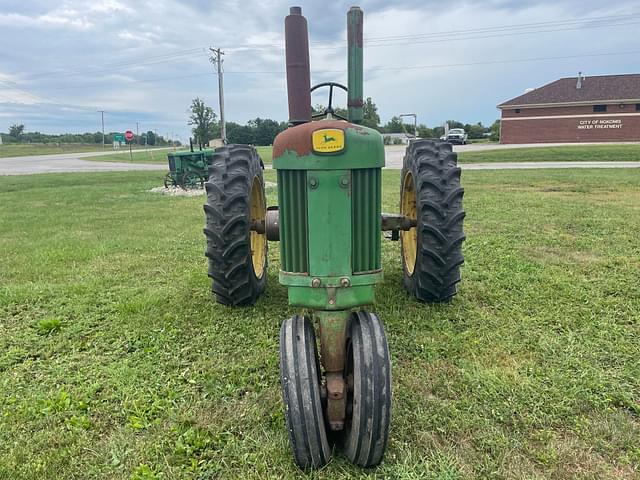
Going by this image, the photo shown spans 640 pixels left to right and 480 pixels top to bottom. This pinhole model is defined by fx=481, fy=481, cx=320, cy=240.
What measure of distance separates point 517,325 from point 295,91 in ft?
8.18

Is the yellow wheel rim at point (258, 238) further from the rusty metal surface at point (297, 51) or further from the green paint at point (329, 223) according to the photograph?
the green paint at point (329, 223)

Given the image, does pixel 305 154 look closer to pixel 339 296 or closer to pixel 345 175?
pixel 345 175

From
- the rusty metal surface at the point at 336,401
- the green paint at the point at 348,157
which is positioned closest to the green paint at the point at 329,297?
the rusty metal surface at the point at 336,401

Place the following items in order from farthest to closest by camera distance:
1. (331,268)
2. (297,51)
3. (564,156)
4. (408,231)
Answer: (564,156) < (408,231) < (297,51) < (331,268)

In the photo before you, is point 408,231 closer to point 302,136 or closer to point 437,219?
point 437,219

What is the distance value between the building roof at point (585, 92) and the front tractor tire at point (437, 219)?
4306 cm

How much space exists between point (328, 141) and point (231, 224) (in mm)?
1600

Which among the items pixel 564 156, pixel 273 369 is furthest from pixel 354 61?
pixel 564 156

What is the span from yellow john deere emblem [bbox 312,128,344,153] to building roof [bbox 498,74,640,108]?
44822 millimetres

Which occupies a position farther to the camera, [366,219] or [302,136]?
[366,219]

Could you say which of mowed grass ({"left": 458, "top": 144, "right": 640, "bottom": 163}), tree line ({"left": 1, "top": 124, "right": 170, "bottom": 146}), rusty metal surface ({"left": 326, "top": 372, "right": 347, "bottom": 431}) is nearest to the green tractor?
rusty metal surface ({"left": 326, "top": 372, "right": 347, "bottom": 431})

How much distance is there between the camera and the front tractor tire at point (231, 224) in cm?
364

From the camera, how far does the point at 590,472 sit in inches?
86.8

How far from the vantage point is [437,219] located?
11.8ft
